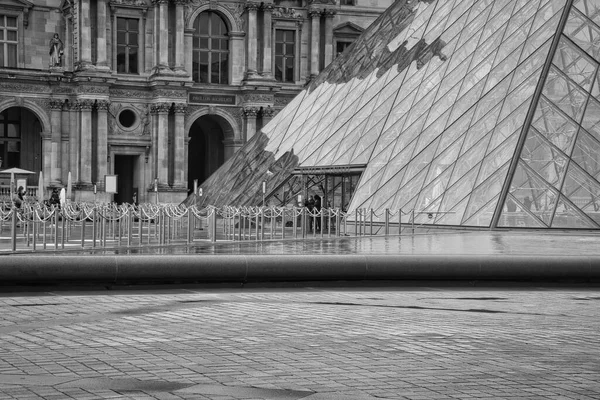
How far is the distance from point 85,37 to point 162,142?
601 centimetres

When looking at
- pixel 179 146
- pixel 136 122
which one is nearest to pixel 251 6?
pixel 179 146

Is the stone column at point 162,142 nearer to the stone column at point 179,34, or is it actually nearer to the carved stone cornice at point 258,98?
the stone column at point 179,34

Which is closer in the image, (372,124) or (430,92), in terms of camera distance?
(430,92)

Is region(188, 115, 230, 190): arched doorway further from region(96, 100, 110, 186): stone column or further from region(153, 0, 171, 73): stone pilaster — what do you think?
region(96, 100, 110, 186): stone column

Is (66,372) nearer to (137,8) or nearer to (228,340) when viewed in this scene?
(228,340)

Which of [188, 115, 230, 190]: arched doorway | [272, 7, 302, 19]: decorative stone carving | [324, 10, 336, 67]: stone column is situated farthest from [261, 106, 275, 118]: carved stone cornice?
[272, 7, 302, 19]: decorative stone carving

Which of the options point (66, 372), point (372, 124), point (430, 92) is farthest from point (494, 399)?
point (372, 124)

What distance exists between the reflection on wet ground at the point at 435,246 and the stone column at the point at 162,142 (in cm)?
3134

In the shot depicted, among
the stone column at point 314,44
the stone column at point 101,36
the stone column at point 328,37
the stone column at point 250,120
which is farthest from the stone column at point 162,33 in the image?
the stone column at point 328,37

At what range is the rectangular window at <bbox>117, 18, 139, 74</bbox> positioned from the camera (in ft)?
178

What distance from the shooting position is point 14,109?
5494 cm

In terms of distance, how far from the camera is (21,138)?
5484 cm

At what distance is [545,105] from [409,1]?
519 inches

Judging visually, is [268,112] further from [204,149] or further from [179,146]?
[204,149]
